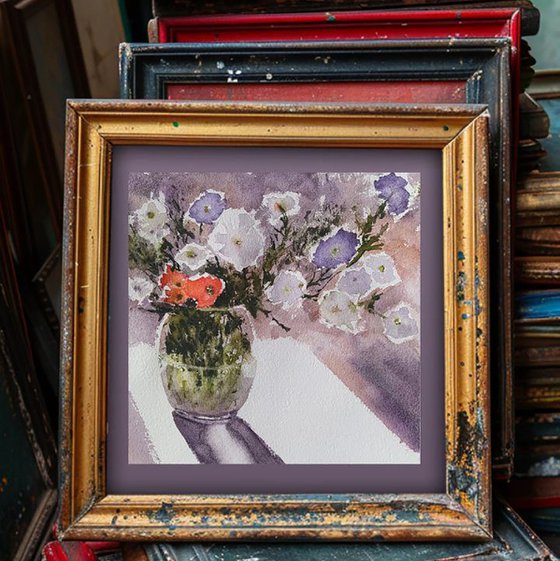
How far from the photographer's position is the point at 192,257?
1.02 meters

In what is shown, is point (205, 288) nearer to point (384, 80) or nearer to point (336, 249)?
point (336, 249)

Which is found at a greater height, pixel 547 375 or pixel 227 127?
pixel 227 127

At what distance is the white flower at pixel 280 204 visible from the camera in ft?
3.34

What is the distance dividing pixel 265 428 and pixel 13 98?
817mm

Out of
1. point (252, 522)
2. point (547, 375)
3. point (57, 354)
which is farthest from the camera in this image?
point (57, 354)

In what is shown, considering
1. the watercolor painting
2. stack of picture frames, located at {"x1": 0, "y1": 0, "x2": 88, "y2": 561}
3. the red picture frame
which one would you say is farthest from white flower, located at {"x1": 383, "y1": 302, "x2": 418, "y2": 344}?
stack of picture frames, located at {"x1": 0, "y1": 0, "x2": 88, "y2": 561}

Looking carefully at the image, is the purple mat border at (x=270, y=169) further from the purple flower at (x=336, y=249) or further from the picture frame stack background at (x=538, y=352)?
the picture frame stack background at (x=538, y=352)

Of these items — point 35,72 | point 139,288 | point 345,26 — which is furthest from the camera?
point 35,72

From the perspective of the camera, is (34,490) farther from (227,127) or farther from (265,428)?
(227,127)

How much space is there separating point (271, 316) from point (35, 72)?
0.75 m

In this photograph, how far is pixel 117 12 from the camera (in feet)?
5.24

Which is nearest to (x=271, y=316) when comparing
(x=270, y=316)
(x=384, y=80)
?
(x=270, y=316)

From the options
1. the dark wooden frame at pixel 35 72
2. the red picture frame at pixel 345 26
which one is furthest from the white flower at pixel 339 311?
the dark wooden frame at pixel 35 72

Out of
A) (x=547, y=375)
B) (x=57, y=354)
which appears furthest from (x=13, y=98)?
(x=547, y=375)
